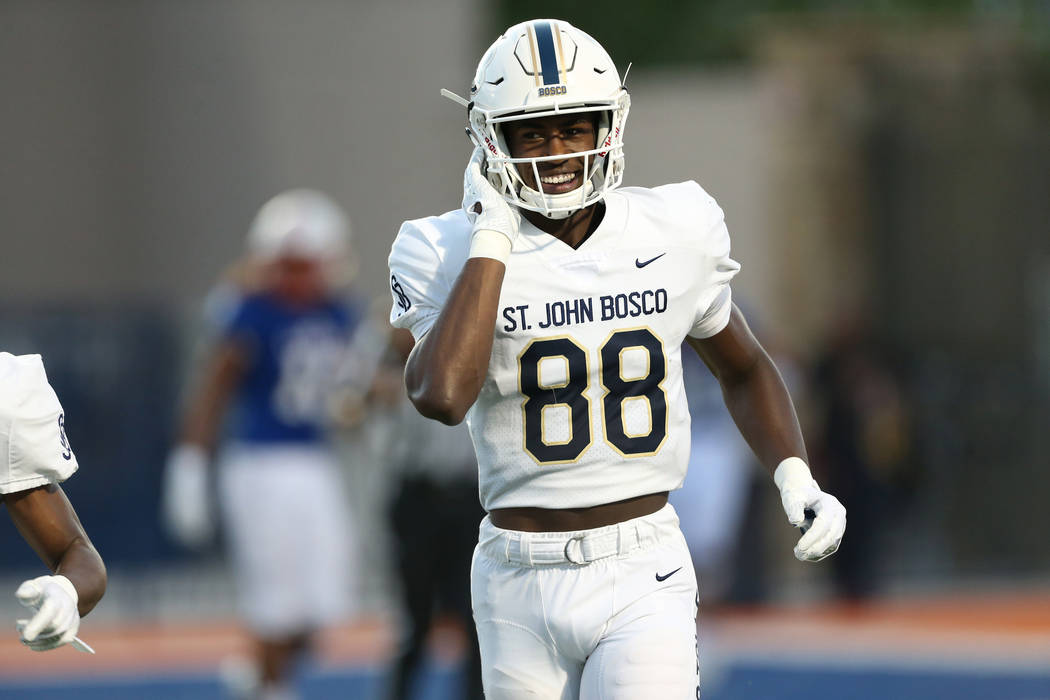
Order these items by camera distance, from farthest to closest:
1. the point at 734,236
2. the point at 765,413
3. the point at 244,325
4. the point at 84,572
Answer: the point at 734,236
the point at 244,325
the point at 765,413
the point at 84,572

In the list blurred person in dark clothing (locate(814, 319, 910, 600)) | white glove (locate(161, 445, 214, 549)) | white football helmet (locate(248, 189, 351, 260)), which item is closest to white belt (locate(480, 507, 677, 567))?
white glove (locate(161, 445, 214, 549))

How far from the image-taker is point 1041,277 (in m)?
12.8

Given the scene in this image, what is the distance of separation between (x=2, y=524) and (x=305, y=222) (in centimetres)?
409

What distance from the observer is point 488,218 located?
3590 millimetres

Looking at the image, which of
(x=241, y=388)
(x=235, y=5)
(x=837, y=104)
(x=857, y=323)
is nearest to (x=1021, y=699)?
(x=241, y=388)

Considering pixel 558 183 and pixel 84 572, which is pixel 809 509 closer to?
pixel 558 183

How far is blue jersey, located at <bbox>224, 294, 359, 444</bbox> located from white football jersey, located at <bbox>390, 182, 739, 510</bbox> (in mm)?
3621

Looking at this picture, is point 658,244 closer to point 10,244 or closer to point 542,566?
point 542,566

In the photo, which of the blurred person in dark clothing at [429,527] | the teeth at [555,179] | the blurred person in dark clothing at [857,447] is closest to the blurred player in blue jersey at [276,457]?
the blurred person in dark clothing at [429,527]

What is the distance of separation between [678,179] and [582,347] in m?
9.44

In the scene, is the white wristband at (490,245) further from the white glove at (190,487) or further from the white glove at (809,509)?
the white glove at (190,487)

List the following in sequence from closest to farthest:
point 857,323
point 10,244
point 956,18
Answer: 1. point 857,323
2. point 10,244
3. point 956,18

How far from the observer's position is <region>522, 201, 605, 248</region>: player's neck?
3.71 m

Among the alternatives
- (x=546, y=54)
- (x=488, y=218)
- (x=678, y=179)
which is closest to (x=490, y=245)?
(x=488, y=218)
